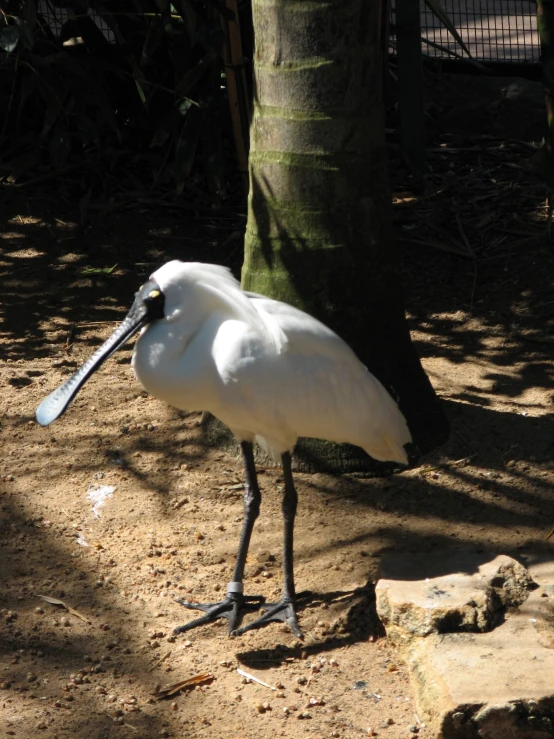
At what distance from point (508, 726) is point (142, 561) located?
71.8 inches

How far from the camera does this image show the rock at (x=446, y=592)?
3.53 meters

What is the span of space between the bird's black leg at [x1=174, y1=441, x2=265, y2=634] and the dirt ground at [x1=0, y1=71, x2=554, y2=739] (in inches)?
3.0

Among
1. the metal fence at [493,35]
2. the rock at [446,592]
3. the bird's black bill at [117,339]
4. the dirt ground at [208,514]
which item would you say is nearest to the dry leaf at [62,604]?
the dirt ground at [208,514]

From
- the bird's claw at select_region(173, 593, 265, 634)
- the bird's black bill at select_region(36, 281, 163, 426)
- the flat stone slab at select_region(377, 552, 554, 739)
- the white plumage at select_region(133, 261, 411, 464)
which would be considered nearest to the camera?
the flat stone slab at select_region(377, 552, 554, 739)

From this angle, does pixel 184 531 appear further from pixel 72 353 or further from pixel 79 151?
pixel 79 151

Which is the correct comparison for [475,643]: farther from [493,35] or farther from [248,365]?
[493,35]

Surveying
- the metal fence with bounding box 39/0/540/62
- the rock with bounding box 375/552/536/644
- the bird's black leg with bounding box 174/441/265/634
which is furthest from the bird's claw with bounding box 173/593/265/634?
the metal fence with bounding box 39/0/540/62

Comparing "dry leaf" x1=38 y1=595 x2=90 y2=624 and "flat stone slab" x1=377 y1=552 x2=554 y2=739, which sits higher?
"flat stone slab" x1=377 y1=552 x2=554 y2=739

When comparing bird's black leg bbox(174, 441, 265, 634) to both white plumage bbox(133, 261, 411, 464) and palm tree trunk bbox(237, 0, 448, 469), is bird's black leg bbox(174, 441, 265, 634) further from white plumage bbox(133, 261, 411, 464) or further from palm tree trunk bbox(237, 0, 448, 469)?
palm tree trunk bbox(237, 0, 448, 469)

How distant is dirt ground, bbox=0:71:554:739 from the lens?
3.59m

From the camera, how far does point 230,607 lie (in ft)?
13.5

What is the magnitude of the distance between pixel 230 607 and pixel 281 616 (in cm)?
21

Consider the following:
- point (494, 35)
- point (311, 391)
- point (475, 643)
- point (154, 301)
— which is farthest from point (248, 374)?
point (494, 35)

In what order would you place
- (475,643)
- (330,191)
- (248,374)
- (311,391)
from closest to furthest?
(475,643)
(248,374)
(311,391)
(330,191)
